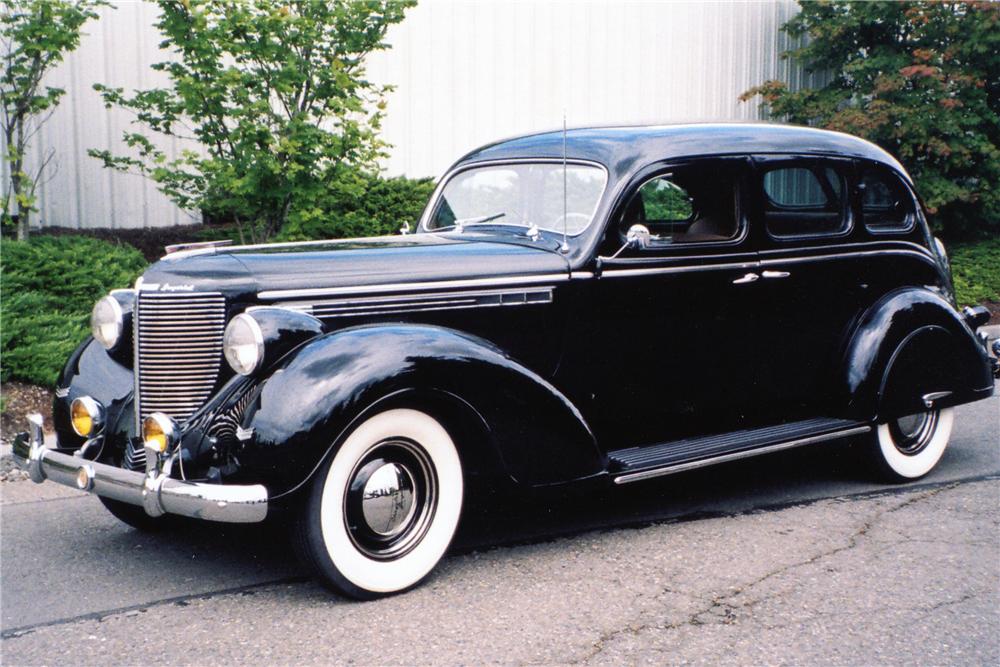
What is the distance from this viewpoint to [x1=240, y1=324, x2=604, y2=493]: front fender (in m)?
3.61

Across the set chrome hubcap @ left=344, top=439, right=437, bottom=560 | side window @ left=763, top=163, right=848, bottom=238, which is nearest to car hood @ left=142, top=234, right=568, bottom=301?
chrome hubcap @ left=344, top=439, right=437, bottom=560

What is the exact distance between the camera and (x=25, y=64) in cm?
831

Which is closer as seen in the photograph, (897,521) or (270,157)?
(897,521)

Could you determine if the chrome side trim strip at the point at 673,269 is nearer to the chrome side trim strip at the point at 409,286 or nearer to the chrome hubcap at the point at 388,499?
the chrome side trim strip at the point at 409,286

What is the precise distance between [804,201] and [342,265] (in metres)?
2.53

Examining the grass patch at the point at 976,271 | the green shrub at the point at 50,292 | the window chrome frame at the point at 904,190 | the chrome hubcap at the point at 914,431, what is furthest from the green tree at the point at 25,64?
the grass patch at the point at 976,271

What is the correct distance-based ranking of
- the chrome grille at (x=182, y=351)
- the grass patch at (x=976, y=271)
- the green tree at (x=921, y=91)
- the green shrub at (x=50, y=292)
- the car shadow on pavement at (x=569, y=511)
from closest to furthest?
the chrome grille at (x=182, y=351), the car shadow on pavement at (x=569, y=511), the green shrub at (x=50, y=292), the grass patch at (x=976, y=271), the green tree at (x=921, y=91)

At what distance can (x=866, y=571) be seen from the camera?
4156 millimetres

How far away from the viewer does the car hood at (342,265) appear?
4000mm

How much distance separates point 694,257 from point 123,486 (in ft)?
8.66

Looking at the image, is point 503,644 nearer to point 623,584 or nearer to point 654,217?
point 623,584

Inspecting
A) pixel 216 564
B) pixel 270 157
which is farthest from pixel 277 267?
pixel 270 157

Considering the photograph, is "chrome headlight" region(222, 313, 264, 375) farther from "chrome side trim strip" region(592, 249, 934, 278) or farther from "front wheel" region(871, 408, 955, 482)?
"front wheel" region(871, 408, 955, 482)

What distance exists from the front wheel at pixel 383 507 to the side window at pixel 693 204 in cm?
156
